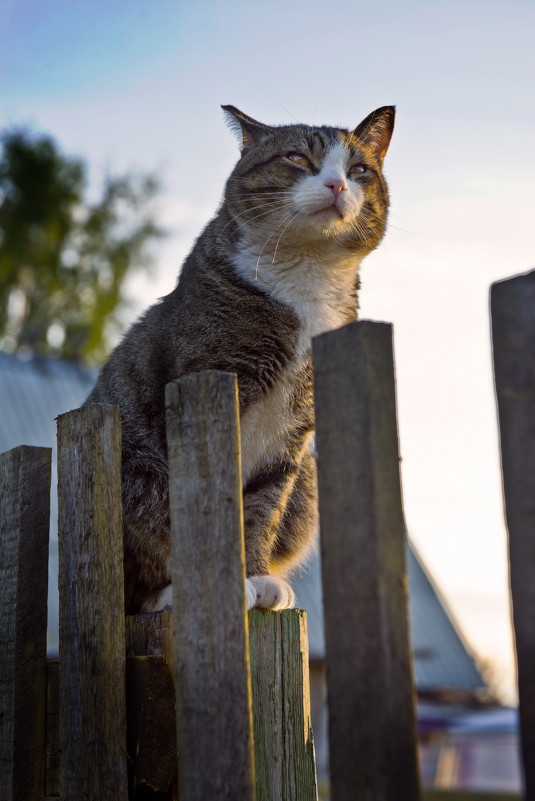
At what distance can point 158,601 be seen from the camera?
2.52 meters

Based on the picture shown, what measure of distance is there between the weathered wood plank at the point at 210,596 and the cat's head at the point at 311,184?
1.19 m

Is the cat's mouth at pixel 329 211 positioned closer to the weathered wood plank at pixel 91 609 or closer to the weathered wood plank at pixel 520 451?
the weathered wood plank at pixel 91 609

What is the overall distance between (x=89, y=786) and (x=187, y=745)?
40 centimetres

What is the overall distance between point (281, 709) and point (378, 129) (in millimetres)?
2134

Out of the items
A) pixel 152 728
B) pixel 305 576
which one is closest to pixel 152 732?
pixel 152 728

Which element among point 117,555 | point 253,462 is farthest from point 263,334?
point 117,555

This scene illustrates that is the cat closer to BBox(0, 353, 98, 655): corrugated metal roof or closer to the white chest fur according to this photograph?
the white chest fur

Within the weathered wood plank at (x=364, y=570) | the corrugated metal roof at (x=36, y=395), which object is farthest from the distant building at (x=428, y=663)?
the weathered wood plank at (x=364, y=570)

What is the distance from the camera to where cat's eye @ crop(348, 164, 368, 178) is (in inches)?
119

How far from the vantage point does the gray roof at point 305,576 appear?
44.4 feet

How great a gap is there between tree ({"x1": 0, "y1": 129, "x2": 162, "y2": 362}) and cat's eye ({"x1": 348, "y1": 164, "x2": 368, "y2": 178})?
18.7 metres

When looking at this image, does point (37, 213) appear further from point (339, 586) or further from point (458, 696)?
point (339, 586)

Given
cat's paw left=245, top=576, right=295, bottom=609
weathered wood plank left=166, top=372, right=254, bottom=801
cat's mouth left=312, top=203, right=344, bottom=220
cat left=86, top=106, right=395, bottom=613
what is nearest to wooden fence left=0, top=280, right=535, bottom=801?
weathered wood plank left=166, top=372, right=254, bottom=801

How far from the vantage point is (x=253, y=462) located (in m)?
2.76
